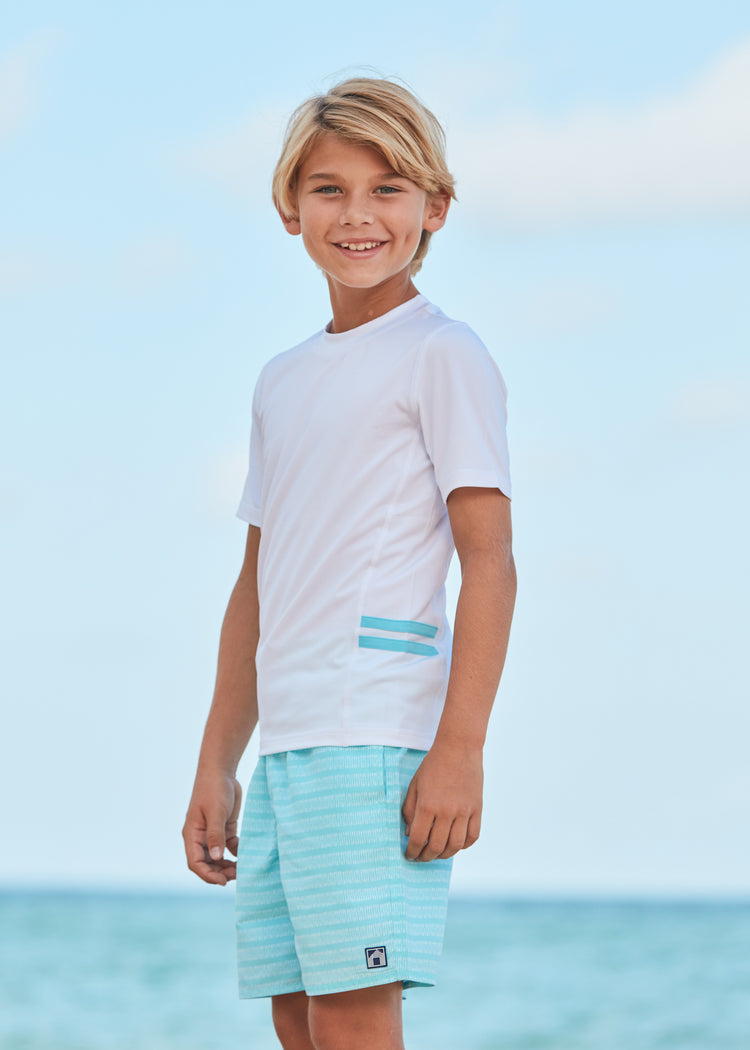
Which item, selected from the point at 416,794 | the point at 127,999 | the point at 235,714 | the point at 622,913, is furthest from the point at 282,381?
the point at 622,913

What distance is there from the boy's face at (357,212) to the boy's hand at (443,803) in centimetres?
72

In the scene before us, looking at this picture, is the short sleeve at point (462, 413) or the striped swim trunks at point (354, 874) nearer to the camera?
the striped swim trunks at point (354, 874)

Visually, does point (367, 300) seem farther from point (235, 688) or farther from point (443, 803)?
point (443, 803)

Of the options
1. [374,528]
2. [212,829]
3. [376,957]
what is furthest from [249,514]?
[376,957]

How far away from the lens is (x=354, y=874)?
1.81 metres

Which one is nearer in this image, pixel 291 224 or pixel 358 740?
pixel 358 740

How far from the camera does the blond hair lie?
6.68 feet

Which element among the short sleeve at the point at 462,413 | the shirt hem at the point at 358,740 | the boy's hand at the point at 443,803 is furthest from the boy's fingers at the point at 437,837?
the short sleeve at the point at 462,413

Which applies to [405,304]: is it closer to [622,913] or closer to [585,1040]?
[585,1040]

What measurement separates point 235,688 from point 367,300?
2.18ft

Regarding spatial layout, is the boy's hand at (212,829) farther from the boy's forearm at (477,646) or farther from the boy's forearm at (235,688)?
the boy's forearm at (477,646)

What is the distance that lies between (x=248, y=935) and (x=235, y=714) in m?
0.40

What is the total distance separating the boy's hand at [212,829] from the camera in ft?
7.17

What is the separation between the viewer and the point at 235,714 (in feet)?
7.47
